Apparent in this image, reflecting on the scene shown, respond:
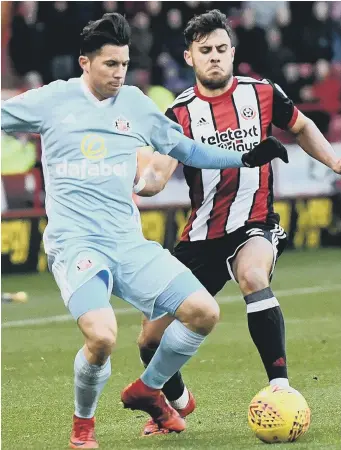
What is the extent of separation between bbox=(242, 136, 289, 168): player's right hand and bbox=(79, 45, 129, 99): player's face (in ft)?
2.66

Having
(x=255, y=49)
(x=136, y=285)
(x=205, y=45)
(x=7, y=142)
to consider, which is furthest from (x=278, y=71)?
(x=136, y=285)

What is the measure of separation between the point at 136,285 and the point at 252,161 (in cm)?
96

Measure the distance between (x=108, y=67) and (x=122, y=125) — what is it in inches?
12.6

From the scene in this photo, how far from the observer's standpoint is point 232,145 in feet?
24.7

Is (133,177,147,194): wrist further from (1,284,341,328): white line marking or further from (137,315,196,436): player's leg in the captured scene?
(1,284,341,328): white line marking

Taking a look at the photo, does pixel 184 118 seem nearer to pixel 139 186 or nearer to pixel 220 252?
pixel 139 186

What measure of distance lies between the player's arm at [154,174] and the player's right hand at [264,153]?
2.17ft

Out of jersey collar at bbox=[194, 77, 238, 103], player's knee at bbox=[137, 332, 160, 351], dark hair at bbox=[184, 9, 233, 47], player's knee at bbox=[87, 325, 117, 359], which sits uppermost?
dark hair at bbox=[184, 9, 233, 47]

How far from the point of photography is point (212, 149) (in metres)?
6.89

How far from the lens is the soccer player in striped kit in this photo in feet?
23.9

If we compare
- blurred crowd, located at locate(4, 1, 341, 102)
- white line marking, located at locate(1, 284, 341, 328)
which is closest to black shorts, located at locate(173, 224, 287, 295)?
white line marking, located at locate(1, 284, 341, 328)

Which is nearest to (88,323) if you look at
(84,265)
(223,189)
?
(84,265)

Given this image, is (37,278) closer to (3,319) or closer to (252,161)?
(3,319)

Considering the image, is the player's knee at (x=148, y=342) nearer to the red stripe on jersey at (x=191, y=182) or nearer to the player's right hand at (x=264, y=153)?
the red stripe on jersey at (x=191, y=182)
